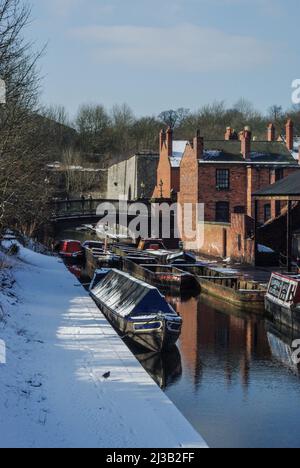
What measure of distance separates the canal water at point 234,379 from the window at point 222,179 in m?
22.8

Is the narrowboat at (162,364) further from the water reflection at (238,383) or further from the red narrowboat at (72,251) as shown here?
the red narrowboat at (72,251)

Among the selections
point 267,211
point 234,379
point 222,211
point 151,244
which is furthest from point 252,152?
point 234,379

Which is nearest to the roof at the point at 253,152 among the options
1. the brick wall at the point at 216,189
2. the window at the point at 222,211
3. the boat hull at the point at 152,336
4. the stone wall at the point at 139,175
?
the brick wall at the point at 216,189

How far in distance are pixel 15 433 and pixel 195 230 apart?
40051mm

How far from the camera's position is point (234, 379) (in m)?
18.1

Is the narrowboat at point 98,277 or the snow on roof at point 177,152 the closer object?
the narrowboat at point 98,277

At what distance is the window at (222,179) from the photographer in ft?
161

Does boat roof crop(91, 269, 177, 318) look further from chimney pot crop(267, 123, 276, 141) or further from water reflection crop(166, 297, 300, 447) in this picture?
chimney pot crop(267, 123, 276, 141)

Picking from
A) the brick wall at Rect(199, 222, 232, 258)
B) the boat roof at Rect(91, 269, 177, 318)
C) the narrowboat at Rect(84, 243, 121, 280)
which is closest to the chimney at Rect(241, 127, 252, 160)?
the brick wall at Rect(199, 222, 232, 258)

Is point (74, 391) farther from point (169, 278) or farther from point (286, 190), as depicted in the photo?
point (286, 190)
